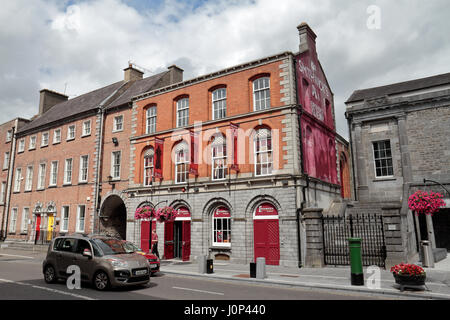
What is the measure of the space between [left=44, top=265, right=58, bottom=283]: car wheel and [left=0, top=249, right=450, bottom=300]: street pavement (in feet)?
0.66

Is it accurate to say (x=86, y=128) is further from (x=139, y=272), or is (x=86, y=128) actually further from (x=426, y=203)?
(x=426, y=203)

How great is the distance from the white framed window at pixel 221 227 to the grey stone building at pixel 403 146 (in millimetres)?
8140

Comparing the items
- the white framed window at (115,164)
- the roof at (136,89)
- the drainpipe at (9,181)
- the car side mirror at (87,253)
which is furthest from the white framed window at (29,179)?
the car side mirror at (87,253)

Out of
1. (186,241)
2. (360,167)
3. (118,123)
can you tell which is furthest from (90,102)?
(360,167)

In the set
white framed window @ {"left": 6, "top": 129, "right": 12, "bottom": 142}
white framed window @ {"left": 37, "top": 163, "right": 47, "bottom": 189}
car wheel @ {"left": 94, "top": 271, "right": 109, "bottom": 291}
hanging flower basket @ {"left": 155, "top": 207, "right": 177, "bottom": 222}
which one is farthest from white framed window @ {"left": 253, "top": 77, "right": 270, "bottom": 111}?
white framed window @ {"left": 6, "top": 129, "right": 12, "bottom": 142}

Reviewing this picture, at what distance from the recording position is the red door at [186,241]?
2069 centimetres

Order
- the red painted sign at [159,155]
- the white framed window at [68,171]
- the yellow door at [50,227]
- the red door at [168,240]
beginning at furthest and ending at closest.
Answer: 1. the yellow door at [50,227]
2. the white framed window at [68,171]
3. the red painted sign at [159,155]
4. the red door at [168,240]

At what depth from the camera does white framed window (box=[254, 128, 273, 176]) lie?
19.0 meters

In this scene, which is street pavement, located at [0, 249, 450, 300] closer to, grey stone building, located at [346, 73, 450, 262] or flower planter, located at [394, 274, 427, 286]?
flower planter, located at [394, 274, 427, 286]

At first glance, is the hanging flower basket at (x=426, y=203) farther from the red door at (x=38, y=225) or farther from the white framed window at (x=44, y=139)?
the white framed window at (x=44, y=139)

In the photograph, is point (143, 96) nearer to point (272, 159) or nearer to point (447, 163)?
point (272, 159)
